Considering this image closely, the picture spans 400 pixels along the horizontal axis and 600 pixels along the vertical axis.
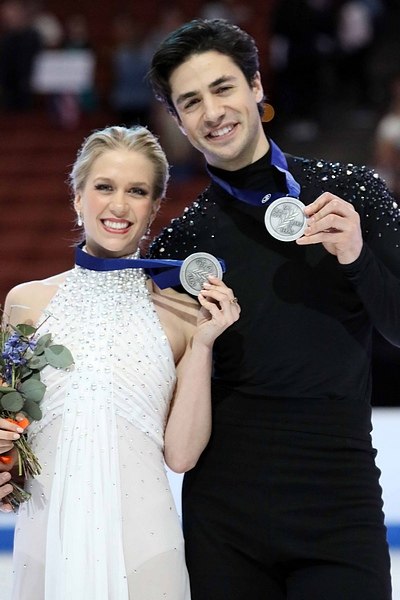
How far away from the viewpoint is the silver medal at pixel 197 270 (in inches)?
107

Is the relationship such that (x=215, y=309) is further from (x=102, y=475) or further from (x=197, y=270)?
(x=102, y=475)

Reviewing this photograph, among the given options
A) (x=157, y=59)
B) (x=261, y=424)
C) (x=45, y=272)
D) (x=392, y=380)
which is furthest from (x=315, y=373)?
(x=45, y=272)

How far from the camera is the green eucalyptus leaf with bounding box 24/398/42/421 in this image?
2.61 metres

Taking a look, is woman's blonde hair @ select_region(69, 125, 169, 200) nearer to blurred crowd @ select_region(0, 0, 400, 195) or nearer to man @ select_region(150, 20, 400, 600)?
man @ select_region(150, 20, 400, 600)

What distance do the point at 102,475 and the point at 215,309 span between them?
0.48 m

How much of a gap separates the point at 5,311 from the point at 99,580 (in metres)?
0.73

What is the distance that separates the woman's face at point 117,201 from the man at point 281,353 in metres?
0.16

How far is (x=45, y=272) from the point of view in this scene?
9156mm

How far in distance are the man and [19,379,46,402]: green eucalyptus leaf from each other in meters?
0.46

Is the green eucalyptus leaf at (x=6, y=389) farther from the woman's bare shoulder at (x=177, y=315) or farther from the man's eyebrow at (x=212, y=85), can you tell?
the man's eyebrow at (x=212, y=85)

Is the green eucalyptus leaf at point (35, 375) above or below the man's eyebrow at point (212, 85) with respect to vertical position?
below

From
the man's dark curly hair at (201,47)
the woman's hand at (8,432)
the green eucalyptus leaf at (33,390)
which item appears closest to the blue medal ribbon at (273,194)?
the man's dark curly hair at (201,47)

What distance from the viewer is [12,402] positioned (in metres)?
2.57

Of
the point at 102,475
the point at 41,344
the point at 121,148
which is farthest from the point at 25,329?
the point at 121,148
